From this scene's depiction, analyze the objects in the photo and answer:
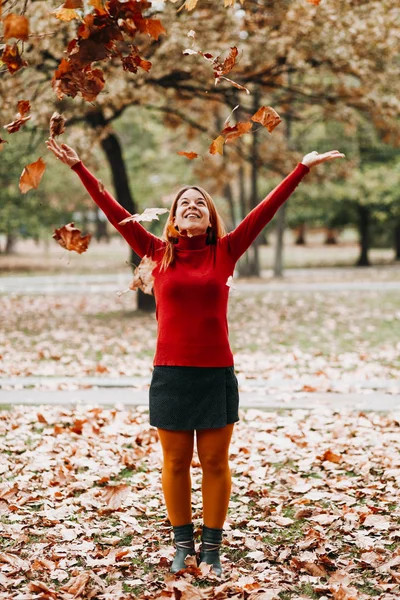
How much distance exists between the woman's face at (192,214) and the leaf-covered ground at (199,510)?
1773mm

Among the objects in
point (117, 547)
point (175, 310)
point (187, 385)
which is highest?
point (175, 310)

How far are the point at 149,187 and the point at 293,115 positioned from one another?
56.9ft

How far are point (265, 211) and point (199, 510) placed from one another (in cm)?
212

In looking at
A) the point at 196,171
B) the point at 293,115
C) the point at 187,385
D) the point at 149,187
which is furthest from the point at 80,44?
the point at 149,187

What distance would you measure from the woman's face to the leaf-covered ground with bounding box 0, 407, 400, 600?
1.77 meters

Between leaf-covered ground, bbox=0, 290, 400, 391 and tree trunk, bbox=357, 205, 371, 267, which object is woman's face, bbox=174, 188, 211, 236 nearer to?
leaf-covered ground, bbox=0, 290, 400, 391

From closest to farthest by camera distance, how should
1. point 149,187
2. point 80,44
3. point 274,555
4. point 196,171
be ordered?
1. point 80,44
2. point 274,555
3. point 196,171
4. point 149,187

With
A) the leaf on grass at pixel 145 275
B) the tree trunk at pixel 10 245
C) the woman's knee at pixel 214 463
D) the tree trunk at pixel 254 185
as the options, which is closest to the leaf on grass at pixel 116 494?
the woman's knee at pixel 214 463

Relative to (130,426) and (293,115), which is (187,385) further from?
(293,115)

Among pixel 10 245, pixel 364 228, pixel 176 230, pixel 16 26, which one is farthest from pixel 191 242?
pixel 10 245

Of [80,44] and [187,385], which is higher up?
[80,44]

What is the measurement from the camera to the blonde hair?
3656 millimetres

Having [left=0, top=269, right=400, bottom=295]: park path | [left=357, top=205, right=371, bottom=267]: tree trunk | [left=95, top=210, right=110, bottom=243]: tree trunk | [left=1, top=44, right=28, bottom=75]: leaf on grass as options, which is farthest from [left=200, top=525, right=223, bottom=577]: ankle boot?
[left=95, top=210, right=110, bottom=243]: tree trunk

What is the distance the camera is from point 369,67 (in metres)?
13.5
